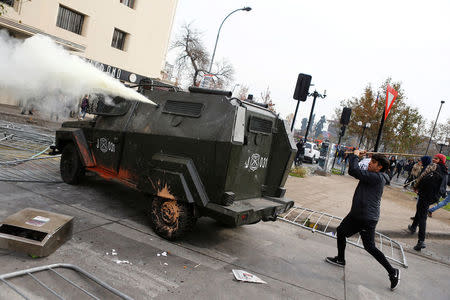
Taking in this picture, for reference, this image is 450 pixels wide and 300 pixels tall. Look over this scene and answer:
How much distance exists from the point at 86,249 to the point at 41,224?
1.91 ft

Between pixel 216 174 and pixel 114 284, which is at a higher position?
pixel 216 174

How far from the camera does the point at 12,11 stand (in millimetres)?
15648

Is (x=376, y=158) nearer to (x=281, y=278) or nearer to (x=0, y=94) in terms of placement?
(x=281, y=278)

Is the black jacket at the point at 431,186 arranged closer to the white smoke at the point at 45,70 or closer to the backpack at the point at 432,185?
the backpack at the point at 432,185

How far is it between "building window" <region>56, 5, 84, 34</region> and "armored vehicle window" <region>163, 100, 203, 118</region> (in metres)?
16.5

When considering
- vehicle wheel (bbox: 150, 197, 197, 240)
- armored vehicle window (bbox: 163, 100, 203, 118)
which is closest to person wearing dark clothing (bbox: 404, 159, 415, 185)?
armored vehicle window (bbox: 163, 100, 203, 118)

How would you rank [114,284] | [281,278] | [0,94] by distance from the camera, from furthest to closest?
[0,94]
[281,278]
[114,284]

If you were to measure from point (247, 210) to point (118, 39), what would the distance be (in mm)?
20731

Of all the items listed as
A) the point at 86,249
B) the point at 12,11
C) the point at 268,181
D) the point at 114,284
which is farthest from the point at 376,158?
the point at 12,11

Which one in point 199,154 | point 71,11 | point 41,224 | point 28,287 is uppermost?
point 71,11

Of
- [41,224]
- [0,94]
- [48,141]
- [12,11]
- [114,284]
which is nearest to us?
[114,284]

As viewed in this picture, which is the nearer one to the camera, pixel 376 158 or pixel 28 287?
pixel 28 287

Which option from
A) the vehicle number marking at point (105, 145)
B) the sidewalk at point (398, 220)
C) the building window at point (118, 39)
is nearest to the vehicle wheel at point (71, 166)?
the vehicle number marking at point (105, 145)

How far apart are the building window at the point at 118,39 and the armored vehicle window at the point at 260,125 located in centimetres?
1920
